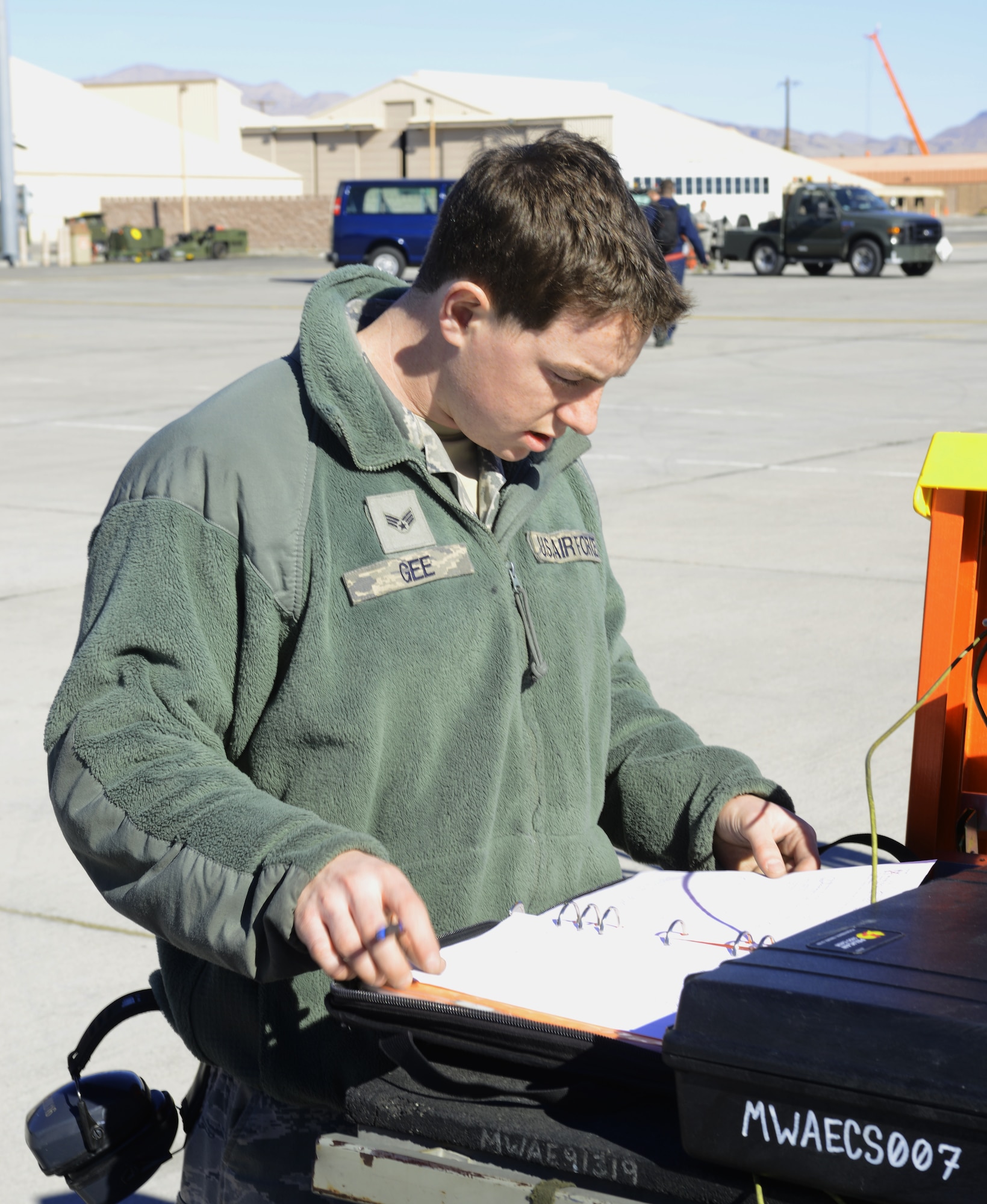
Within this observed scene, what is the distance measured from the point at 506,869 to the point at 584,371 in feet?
1.87

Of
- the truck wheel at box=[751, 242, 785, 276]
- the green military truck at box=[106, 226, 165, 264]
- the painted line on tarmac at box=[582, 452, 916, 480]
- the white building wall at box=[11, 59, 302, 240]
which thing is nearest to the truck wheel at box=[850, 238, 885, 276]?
the truck wheel at box=[751, 242, 785, 276]

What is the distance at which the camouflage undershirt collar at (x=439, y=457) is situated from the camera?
1675mm

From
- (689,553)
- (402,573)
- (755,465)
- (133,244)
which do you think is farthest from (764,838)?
(133,244)

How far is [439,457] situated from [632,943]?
57cm

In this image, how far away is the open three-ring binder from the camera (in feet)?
4.28

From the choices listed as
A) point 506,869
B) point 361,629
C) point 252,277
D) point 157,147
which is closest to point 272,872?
point 361,629

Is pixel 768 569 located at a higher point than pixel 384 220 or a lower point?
lower

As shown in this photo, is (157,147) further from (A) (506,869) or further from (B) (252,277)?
(A) (506,869)

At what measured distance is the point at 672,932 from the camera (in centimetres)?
153

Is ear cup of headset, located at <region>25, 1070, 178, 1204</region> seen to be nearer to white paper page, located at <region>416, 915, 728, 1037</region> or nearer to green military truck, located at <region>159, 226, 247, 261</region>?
white paper page, located at <region>416, 915, 728, 1037</region>

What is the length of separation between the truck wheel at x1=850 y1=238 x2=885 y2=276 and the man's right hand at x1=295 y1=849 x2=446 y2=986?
31.3 metres

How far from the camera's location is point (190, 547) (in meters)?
1.54

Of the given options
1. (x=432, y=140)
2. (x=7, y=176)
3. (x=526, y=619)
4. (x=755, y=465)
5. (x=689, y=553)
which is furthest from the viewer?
(x=432, y=140)

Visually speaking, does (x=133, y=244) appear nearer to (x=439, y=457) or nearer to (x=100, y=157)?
(x=100, y=157)
